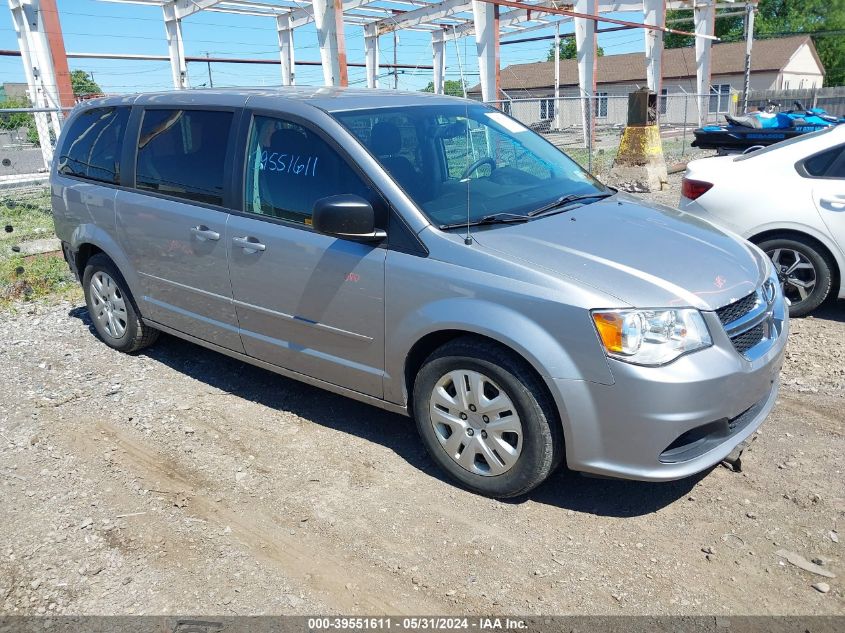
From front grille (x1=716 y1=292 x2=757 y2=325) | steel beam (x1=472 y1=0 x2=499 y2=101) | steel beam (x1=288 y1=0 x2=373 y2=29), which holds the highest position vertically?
steel beam (x1=288 y1=0 x2=373 y2=29)

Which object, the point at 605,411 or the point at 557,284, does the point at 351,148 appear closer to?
the point at 557,284

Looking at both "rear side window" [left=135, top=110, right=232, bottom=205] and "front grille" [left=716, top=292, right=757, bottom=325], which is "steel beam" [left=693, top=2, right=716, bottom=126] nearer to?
"rear side window" [left=135, top=110, right=232, bottom=205]

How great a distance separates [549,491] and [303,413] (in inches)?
68.2

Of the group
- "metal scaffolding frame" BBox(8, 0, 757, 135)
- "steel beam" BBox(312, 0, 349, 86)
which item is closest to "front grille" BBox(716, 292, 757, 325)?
"metal scaffolding frame" BBox(8, 0, 757, 135)

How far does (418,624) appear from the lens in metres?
2.76

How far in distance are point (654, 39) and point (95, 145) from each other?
23.0 m

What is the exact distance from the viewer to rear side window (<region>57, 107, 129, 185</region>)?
5156mm

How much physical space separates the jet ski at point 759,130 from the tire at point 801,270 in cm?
994

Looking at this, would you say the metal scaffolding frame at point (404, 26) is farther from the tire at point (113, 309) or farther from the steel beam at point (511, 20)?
the tire at point (113, 309)

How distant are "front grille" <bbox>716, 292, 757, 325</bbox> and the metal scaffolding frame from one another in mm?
12320

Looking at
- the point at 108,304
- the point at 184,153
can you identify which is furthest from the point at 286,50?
the point at 184,153

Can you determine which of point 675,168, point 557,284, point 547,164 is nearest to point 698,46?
point 675,168

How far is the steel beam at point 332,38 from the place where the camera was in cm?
1667

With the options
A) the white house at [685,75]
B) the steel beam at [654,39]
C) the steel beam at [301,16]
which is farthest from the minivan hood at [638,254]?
the white house at [685,75]
